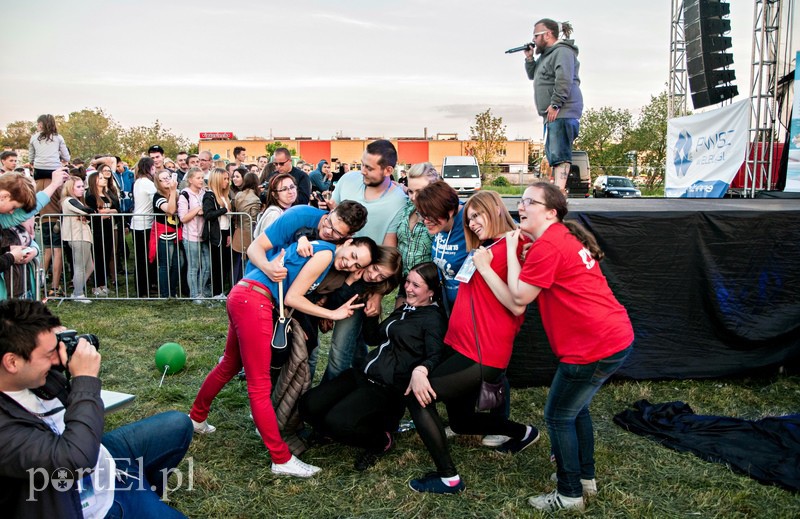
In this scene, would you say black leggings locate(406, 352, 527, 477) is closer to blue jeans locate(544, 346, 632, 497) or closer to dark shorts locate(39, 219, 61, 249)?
blue jeans locate(544, 346, 632, 497)

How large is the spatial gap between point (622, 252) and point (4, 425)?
4.42 m

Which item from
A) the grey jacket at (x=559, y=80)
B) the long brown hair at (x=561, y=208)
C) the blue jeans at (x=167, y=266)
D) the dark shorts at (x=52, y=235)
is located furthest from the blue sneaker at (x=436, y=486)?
the dark shorts at (x=52, y=235)

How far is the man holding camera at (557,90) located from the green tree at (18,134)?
4967 cm

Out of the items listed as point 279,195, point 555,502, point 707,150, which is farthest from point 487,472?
point 707,150

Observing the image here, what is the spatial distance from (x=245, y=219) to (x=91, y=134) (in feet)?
138

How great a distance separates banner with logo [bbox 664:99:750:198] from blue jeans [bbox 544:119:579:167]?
859 cm

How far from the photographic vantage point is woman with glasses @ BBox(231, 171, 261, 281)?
26.4 ft

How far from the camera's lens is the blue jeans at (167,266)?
8312 millimetres

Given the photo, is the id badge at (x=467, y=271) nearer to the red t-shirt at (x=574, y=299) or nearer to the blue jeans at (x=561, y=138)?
the red t-shirt at (x=574, y=299)

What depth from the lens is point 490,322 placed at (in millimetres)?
3375

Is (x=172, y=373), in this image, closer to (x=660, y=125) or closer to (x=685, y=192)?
(x=685, y=192)

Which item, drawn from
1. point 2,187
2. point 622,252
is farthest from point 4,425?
point 622,252

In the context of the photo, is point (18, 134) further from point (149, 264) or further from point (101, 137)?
point (149, 264)

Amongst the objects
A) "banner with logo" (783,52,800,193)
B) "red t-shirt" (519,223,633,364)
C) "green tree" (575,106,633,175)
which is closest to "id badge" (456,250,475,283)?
"red t-shirt" (519,223,633,364)
